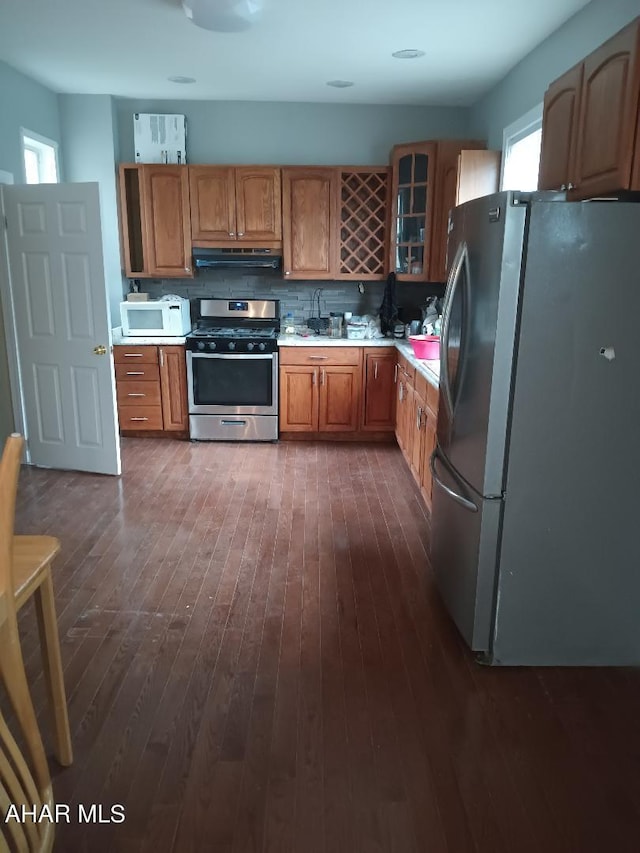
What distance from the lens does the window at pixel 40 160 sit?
A: 4586 millimetres

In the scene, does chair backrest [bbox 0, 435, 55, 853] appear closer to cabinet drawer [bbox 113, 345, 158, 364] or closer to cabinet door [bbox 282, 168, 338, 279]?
cabinet drawer [bbox 113, 345, 158, 364]

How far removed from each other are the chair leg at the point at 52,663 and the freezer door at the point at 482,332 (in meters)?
1.44

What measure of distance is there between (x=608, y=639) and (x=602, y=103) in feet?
6.23

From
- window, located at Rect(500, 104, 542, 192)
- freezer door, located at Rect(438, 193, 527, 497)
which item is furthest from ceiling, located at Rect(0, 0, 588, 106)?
freezer door, located at Rect(438, 193, 527, 497)

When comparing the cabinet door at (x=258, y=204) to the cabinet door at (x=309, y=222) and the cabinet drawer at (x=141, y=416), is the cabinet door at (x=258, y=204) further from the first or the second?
the cabinet drawer at (x=141, y=416)

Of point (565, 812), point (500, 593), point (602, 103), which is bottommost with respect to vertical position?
point (565, 812)

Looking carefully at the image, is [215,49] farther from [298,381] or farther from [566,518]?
[566,518]

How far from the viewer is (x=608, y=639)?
2.28 metres

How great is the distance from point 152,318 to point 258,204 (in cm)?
126

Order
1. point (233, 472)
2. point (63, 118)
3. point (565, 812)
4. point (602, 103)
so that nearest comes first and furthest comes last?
point (565, 812), point (602, 103), point (233, 472), point (63, 118)

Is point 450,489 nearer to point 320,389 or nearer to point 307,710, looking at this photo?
point 307,710

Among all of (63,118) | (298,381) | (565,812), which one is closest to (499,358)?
(565,812)

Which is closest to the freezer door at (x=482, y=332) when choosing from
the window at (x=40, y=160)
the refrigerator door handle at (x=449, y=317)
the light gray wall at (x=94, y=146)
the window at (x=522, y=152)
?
the refrigerator door handle at (x=449, y=317)

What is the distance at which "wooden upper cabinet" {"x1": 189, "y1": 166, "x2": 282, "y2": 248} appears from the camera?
4.86 meters
